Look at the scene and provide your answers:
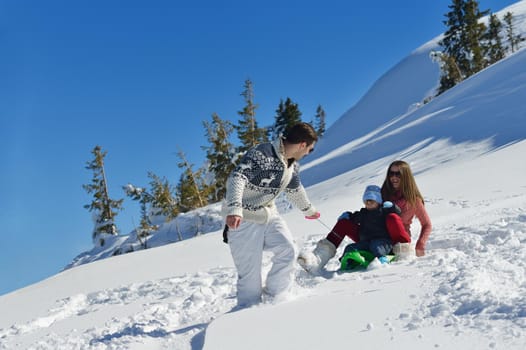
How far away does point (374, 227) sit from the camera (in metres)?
4.84

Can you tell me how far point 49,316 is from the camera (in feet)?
17.1

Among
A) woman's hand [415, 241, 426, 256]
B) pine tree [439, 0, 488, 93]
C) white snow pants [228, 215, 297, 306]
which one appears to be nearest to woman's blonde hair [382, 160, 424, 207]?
woman's hand [415, 241, 426, 256]

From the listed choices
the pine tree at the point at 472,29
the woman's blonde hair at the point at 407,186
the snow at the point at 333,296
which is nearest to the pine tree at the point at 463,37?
the pine tree at the point at 472,29

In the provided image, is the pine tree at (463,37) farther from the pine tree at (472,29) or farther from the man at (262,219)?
the man at (262,219)

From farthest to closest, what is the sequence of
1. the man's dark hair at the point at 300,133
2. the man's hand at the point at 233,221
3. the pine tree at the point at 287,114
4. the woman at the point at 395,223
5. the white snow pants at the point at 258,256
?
the pine tree at the point at 287,114 < the woman at the point at 395,223 < the man's dark hair at the point at 300,133 < the white snow pants at the point at 258,256 < the man's hand at the point at 233,221

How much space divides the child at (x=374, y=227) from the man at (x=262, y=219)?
1104 mm

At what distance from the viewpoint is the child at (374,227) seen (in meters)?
4.64

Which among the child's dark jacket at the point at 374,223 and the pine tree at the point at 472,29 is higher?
the pine tree at the point at 472,29

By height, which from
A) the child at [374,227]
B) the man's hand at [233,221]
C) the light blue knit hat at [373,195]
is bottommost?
the child at [374,227]

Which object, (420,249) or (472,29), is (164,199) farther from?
(472,29)

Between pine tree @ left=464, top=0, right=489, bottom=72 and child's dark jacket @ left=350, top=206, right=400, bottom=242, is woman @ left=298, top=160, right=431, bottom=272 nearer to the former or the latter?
child's dark jacket @ left=350, top=206, right=400, bottom=242

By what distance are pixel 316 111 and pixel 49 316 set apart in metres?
70.4

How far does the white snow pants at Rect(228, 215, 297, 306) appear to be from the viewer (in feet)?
12.1

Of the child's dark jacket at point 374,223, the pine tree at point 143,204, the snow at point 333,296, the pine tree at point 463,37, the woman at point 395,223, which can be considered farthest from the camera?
the pine tree at point 463,37
